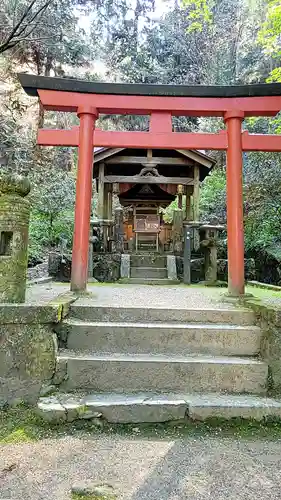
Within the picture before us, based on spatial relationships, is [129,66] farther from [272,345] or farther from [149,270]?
[272,345]

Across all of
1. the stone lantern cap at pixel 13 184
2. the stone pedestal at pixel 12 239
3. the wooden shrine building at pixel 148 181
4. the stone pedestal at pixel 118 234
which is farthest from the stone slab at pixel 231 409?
the stone pedestal at pixel 118 234

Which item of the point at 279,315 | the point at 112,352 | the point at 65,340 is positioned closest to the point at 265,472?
the point at 279,315

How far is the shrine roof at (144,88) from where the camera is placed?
184 inches

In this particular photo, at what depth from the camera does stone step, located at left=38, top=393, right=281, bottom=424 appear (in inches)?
104

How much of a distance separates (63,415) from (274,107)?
4.71 meters

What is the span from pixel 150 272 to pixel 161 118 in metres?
4.82

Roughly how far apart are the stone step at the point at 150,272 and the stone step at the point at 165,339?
219 inches

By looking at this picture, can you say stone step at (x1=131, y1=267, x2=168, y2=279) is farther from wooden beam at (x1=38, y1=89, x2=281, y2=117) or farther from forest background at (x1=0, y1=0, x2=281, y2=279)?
wooden beam at (x1=38, y1=89, x2=281, y2=117)

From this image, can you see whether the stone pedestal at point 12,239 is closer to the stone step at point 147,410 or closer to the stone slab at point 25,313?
the stone slab at point 25,313

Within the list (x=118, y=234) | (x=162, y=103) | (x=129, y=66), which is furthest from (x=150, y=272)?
(x=129, y=66)

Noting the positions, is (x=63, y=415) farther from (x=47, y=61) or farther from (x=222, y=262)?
(x=47, y=61)

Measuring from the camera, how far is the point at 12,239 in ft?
10.1

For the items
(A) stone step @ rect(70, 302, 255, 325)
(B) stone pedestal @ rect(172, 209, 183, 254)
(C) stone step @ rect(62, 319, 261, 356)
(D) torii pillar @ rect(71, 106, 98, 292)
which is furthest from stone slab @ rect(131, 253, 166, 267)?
(C) stone step @ rect(62, 319, 261, 356)

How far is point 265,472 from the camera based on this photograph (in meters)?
2.10
